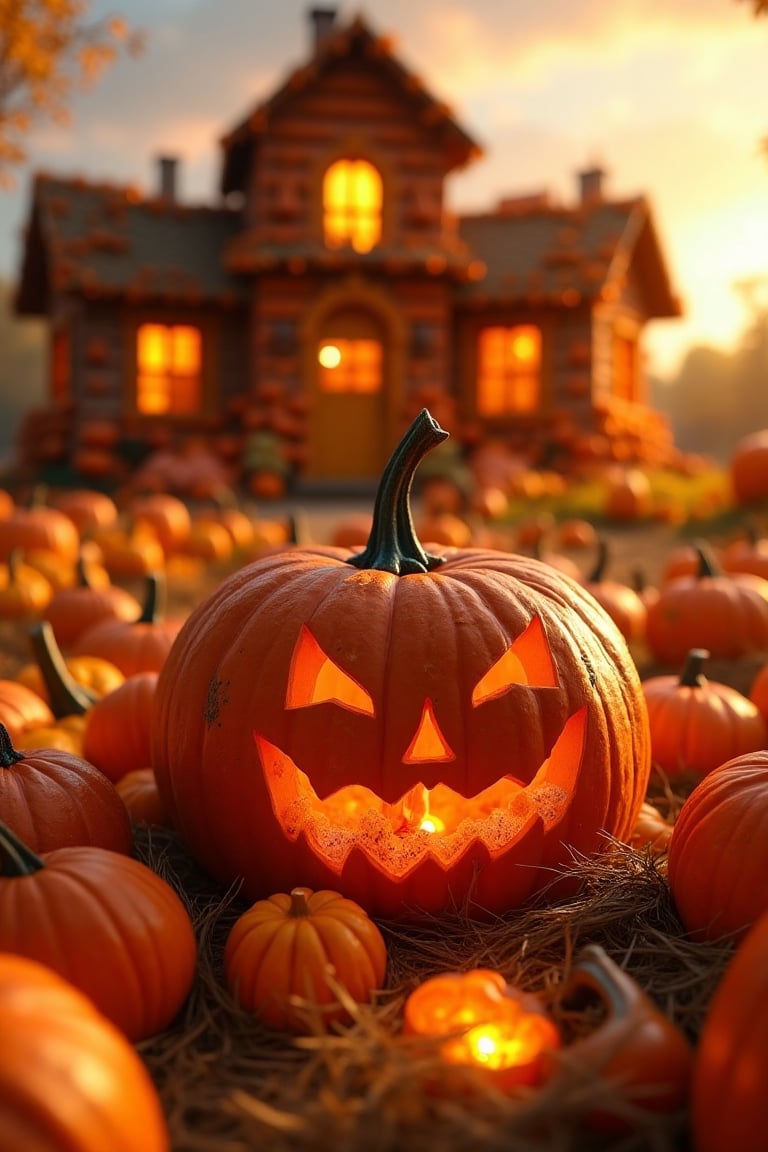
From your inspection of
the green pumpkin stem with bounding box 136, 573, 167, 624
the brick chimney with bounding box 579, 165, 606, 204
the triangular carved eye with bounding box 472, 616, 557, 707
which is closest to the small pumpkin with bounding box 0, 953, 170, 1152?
the triangular carved eye with bounding box 472, 616, 557, 707

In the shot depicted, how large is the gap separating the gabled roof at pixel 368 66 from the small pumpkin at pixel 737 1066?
15.3 m

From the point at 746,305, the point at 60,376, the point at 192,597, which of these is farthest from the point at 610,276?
the point at 746,305

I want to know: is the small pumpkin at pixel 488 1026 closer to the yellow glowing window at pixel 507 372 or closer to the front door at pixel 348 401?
the front door at pixel 348 401

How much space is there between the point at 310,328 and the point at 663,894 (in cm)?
1342

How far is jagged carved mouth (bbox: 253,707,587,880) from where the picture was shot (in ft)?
8.52

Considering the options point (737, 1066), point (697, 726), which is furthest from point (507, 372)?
point (737, 1066)

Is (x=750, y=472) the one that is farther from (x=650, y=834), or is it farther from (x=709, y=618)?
(x=650, y=834)

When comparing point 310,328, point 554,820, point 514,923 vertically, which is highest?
point 310,328

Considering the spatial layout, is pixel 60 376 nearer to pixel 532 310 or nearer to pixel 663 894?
pixel 532 310

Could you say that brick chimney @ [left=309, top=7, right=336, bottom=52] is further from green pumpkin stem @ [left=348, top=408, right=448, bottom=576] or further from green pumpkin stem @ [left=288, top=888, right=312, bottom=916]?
green pumpkin stem @ [left=288, top=888, right=312, bottom=916]

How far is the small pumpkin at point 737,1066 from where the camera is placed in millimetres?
1551

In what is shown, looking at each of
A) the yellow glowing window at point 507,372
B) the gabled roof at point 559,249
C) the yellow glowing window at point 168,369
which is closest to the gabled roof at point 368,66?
the gabled roof at point 559,249

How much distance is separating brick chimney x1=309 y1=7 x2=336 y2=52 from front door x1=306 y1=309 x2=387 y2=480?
14.7 feet

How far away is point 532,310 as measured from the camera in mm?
16266
